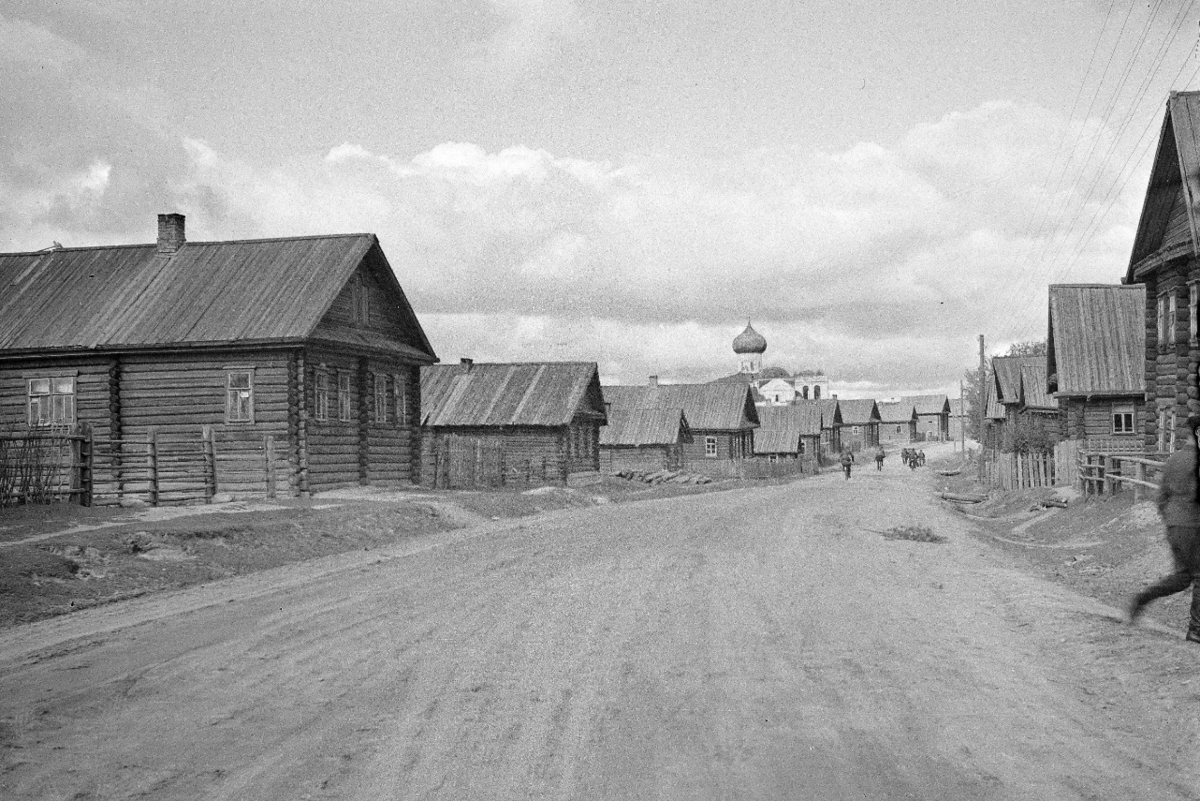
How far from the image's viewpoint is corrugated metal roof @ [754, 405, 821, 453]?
275ft

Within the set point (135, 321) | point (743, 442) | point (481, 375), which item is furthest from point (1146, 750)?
point (743, 442)

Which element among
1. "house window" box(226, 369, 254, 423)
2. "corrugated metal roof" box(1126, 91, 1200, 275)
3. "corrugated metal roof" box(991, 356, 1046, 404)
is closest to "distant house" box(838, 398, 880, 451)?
"corrugated metal roof" box(991, 356, 1046, 404)

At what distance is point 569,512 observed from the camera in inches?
1121

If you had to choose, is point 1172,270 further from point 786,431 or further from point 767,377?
point 767,377

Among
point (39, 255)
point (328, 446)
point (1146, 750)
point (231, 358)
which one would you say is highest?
point (39, 255)

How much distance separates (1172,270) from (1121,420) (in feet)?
49.2

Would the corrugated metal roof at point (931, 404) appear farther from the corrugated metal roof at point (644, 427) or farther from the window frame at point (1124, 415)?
the window frame at point (1124, 415)

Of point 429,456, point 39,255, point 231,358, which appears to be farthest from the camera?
point 429,456

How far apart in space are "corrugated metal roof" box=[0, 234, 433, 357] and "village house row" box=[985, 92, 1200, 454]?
2044cm

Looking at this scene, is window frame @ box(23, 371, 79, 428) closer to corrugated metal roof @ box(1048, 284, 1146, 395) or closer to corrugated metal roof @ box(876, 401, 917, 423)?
corrugated metal roof @ box(1048, 284, 1146, 395)

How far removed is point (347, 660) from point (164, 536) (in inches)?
329

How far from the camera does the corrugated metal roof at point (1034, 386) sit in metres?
52.2

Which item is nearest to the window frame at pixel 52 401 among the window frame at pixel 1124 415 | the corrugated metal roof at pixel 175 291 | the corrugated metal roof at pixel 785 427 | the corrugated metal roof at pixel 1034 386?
the corrugated metal roof at pixel 175 291

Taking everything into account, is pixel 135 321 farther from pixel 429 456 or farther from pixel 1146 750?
pixel 1146 750
